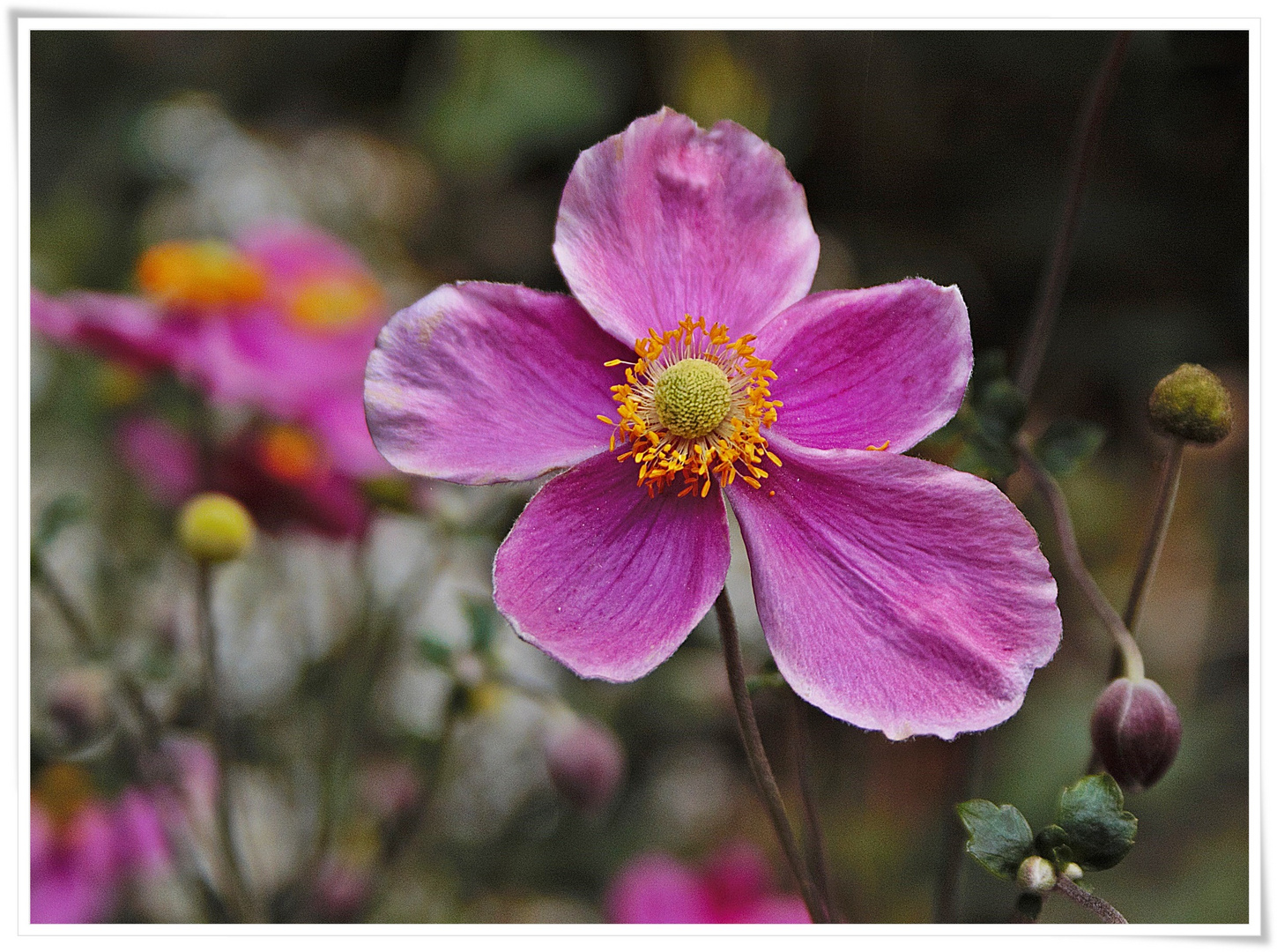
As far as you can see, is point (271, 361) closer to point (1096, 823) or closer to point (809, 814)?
point (809, 814)

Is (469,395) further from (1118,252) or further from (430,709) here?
(1118,252)

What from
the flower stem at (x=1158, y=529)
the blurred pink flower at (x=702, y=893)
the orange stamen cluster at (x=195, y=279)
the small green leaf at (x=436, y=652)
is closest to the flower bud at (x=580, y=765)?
the small green leaf at (x=436, y=652)

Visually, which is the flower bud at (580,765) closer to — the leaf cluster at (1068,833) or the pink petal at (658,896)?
the pink petal at (658,896)

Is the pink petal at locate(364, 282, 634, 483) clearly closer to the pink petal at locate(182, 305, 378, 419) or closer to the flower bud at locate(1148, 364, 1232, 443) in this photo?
the flower bud at locate(1148, 364, 1232, 443)

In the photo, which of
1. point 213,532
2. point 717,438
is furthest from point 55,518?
point 717,438
